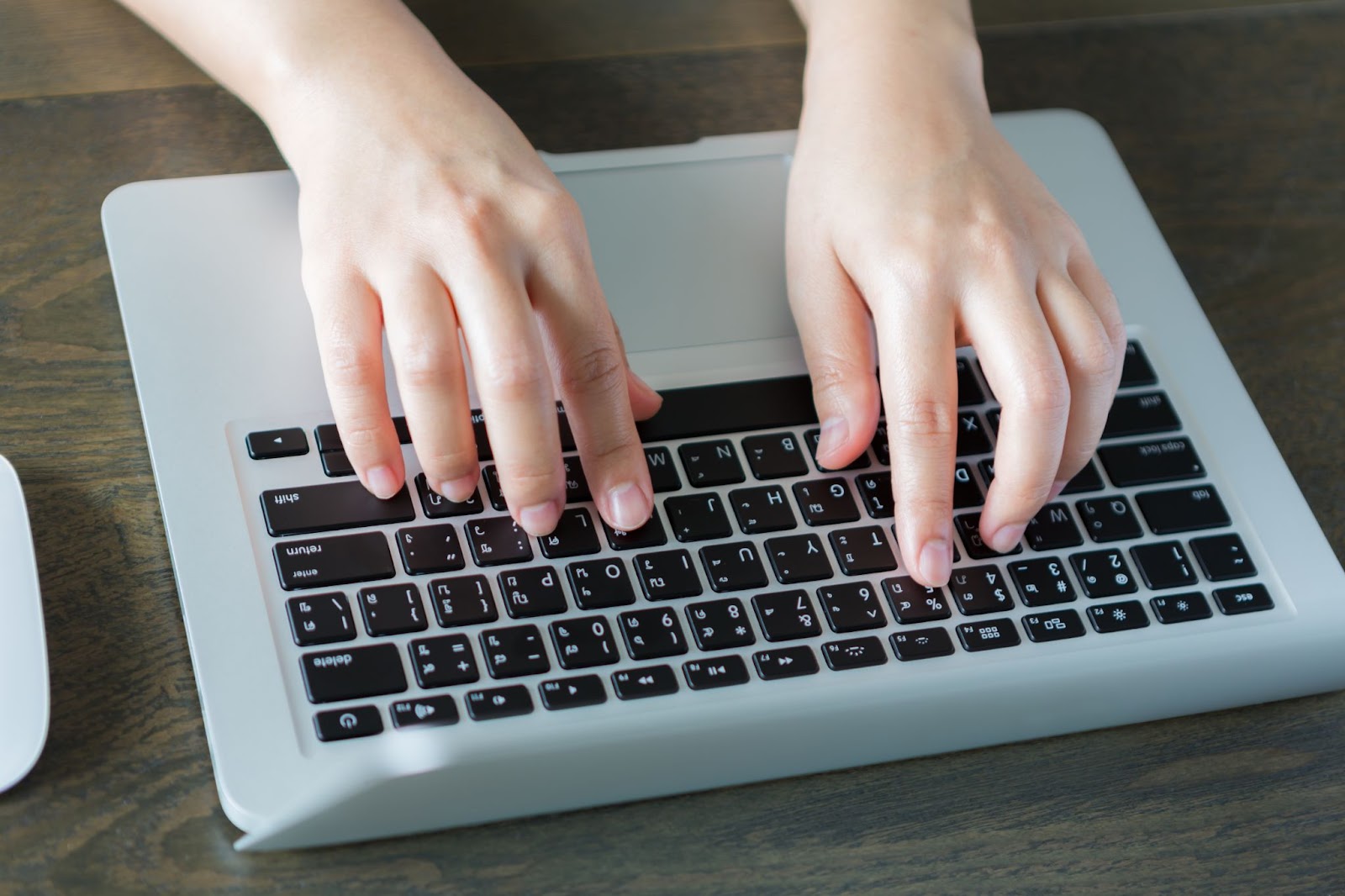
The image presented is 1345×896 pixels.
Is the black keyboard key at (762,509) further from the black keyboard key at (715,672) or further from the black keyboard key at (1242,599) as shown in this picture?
the black keyboard key at (1242,599)

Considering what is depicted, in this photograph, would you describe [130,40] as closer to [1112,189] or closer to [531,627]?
[531,627]

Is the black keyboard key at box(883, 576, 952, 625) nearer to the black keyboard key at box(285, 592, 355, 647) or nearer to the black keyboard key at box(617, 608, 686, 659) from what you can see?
the black keyboard key at box(617, 608, 686, 659)

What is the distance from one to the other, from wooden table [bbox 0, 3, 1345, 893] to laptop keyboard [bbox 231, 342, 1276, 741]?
0.15 feet

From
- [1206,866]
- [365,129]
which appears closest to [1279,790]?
[1206,866]

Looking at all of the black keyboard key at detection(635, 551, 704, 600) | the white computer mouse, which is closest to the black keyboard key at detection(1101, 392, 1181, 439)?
the black keyboard key at detection(635, 551, 704, 600)

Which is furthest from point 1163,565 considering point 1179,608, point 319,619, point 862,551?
point 319,619

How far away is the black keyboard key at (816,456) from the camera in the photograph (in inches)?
20.3

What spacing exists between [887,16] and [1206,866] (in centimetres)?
42

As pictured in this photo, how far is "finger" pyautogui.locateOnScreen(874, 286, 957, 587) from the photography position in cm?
48

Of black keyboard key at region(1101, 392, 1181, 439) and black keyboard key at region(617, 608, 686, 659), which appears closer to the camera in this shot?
black keyboard key at region(617, 608, 686, 659)

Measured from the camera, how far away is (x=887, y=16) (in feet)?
2.05

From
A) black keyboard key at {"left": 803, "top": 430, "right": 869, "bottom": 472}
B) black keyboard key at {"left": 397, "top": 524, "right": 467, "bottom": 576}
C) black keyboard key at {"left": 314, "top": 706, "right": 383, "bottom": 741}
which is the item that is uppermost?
black keyboard key at {"left": 803, "top": 430, "right": 869, "bottom": 472}

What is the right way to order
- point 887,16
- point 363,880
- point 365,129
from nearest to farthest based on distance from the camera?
1. point 363,880
2. point 365,129
3. point 887,16

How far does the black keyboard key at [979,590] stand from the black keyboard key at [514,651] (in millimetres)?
165
